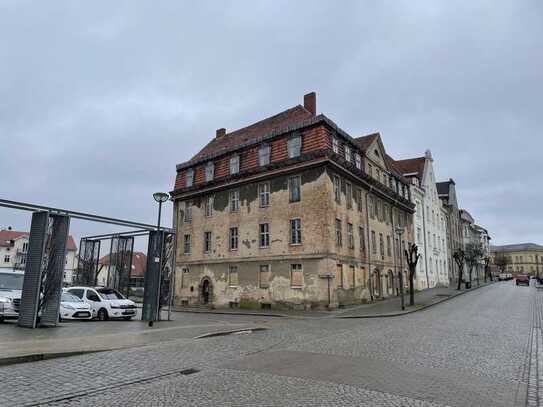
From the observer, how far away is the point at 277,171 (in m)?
28.9

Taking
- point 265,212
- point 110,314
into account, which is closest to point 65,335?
point 110,314

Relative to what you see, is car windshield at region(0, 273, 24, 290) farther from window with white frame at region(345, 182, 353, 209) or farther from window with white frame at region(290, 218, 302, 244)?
window with white frame at region(345, 182, 353, 209)

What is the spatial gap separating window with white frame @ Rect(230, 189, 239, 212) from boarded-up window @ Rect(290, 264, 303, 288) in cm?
751

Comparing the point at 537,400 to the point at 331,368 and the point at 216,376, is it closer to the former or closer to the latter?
the point at 331,368

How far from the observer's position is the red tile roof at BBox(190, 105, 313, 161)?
1237 inches

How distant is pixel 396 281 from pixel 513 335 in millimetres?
24486

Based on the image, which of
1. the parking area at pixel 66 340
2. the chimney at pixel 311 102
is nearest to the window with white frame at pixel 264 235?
the chimney at pixel 311 102

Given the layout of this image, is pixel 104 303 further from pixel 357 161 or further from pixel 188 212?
pixel 357 161

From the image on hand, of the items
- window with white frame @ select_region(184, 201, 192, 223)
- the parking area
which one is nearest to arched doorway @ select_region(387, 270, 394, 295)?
window with white frame @ select_region(184, 201, 192, 223)

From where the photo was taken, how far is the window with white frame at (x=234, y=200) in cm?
3222

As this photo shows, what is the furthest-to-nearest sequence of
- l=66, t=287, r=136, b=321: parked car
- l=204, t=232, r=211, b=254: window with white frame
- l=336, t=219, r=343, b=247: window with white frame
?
1. l=204, t=232, r=211, b=254: window with white frame
2. l=336, t=219, r=343, b=247: window with white frame
3. l=66, t=287, r=136, b=321: parked car

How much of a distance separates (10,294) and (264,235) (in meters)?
16.5

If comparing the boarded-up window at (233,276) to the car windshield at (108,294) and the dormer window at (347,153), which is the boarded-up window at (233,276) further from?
the dormer window at (347,153)

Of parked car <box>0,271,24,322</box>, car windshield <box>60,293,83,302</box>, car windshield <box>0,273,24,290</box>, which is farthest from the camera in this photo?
car windshield <box>60,293,83,302</box>
